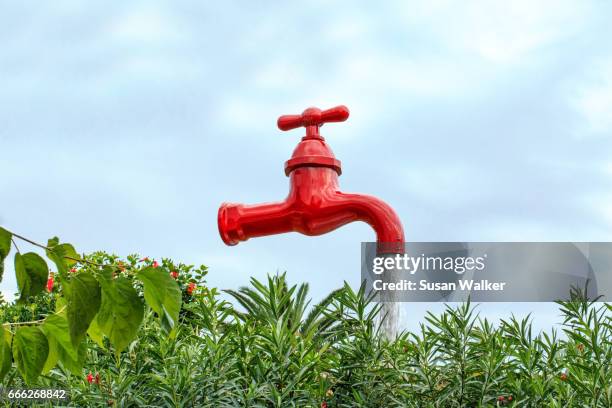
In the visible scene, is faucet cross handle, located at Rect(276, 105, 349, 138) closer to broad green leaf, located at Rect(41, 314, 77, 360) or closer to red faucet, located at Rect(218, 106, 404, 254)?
red faucet, located at Rect(218, 106, 404, 254)

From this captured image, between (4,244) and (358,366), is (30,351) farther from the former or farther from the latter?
(358,366)

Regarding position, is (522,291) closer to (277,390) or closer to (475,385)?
(475,385)

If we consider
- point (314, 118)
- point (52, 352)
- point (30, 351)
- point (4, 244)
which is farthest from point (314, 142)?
point (4, 244)

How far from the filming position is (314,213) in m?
3.58

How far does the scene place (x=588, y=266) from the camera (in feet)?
12.9

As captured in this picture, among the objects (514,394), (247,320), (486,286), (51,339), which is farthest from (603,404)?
(51,339)

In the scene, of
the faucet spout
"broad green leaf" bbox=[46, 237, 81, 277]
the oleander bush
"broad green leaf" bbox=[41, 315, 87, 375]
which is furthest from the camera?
the faucet spout

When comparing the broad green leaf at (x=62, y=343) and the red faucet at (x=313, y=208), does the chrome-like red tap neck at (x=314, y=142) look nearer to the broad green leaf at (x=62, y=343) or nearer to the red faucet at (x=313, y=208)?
the red faucet at (x=313, y=208)

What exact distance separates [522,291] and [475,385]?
1.53m

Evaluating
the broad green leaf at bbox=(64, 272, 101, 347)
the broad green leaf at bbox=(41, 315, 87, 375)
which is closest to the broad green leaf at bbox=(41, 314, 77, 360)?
the broad green leaf at bbox=(41, 315, 87, 375)

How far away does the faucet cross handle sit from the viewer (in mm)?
3648

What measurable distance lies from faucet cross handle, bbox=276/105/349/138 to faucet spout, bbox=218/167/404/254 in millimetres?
230

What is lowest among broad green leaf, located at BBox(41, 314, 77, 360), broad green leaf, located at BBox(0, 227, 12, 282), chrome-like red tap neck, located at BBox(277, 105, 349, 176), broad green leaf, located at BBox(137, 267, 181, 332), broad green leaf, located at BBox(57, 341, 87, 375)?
broad green leaf, located at BBox(57, 341, 87, 375)

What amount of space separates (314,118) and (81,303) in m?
2.81
